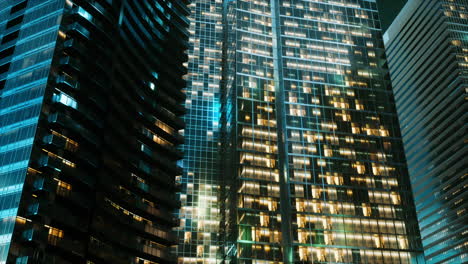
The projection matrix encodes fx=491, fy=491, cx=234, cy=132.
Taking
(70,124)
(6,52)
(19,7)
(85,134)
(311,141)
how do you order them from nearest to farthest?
(70,124)
(85,134)
(6,52)
(19,7)
(311,141)

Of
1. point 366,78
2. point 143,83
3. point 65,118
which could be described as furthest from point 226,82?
point 65,118

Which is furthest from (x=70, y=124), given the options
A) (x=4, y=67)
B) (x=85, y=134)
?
(x=4, y=67)

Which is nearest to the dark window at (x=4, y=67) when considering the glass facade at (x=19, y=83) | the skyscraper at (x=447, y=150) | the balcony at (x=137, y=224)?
the glass facade at (x=19, y=83)

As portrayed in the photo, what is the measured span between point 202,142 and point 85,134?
4860cm

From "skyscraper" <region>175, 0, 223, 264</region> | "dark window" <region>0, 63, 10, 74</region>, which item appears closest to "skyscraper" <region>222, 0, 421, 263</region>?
"skyscraper" <region>175, 0, 223, 264</region>

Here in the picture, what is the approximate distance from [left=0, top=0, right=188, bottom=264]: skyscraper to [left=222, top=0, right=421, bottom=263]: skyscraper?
51.1 feet

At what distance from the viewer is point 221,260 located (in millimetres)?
107625

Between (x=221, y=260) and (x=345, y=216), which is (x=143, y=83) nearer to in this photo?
(x=221, y=260)

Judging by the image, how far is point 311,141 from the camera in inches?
4444

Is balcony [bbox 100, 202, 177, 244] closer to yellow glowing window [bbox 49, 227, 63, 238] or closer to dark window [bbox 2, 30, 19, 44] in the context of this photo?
yellow glowing window [bbox 49, 227, 63, 238]

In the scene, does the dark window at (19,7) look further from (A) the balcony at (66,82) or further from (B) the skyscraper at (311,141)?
(B) the skyscraper at (311,141)

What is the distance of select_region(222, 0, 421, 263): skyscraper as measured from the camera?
10181 cm

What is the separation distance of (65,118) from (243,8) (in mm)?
65146

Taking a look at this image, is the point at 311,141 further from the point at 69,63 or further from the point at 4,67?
the point at 4,67
